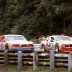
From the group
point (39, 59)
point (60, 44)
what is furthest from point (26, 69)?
point (60, 44)

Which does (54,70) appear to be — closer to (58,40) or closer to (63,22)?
(58,40)

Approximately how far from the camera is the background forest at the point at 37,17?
52812 mm

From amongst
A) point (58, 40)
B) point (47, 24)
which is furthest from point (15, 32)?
point (58, 40)

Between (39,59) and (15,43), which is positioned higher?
(15,43)

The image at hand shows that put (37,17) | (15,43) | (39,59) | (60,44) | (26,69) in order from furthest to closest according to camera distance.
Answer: (37,17) → (60,44) → (15,43) → (26,69) → (39,59)

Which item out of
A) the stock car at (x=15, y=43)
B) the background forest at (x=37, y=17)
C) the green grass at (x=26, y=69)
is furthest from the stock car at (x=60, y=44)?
the background forest at (x=37, y=17)

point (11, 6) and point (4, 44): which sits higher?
point (11, 6)

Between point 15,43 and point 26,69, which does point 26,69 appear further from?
point 15,43

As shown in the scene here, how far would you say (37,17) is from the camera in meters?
60.0

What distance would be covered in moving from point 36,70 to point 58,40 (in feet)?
36.8

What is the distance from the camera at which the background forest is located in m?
52.8

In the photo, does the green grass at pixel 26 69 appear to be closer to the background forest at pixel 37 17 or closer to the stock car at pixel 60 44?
the stock car at pixel 60 44

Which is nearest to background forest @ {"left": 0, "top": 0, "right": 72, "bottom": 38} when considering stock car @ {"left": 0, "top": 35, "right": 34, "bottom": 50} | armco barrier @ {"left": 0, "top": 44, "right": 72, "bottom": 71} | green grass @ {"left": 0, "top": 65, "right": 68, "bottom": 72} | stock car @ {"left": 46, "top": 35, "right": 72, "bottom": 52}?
stock car @ {"left": 46, "top": 35, "right": 72, "bottom": 52}

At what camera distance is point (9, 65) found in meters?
21.8
